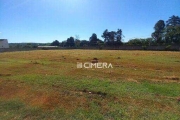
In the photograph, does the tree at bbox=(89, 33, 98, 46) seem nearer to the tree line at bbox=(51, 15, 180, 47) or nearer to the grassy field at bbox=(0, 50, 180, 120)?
the tree line at bbox=(51, 15, 180, 47)

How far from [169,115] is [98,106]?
5.84 feet

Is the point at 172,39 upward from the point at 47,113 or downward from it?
upward

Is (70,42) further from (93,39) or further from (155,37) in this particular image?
(155,37)

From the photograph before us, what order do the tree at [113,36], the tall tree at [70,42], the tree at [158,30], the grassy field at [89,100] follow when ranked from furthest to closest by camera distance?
the tall tree at [70,42] < the tree at [113,36] < the tree at [158,30] < the grassy field at [89,100]

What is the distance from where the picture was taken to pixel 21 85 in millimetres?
6359

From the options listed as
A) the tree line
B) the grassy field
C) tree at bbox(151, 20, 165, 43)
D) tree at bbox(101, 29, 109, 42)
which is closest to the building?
the tree line

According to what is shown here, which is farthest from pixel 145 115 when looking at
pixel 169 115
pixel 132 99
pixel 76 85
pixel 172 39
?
pixel 172 39

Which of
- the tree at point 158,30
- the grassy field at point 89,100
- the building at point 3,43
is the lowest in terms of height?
the grassy field at point 89,100

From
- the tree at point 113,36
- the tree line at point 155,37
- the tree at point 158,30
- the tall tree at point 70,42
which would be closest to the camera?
the tree line at point 155,37

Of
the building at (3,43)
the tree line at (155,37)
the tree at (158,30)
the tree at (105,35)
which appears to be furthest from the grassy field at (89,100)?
the building at (3,43)

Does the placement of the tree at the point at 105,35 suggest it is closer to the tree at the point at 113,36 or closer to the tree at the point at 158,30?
the tree at the point at 113,36

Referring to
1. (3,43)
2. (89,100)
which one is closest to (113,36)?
(3,43)

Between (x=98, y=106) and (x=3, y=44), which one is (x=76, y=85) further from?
(x=3, y=44)

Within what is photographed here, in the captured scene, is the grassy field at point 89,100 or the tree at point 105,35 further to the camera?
A: the tree at point 105,35
